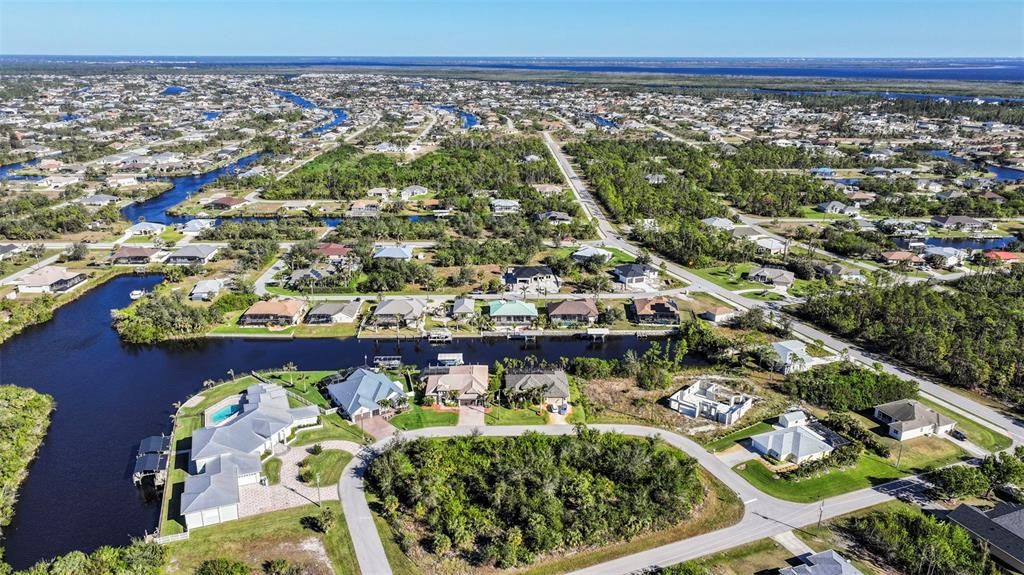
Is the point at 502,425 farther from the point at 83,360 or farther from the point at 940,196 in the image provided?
the point at 940,196

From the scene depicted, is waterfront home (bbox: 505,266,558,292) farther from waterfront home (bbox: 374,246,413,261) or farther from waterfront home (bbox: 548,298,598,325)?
waterfront home (bbox: 374,246,413,261)

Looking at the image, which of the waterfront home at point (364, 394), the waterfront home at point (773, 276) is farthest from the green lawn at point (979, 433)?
the waterfront home at point (364, 394)

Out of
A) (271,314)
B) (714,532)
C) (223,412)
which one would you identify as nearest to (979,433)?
(714,532)

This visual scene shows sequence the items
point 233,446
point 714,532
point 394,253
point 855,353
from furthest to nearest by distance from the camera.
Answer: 1. point 394,253
2. point 855,353
3. point 233,446
4. point 714,532

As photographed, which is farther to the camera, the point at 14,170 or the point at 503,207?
the point at 14,170

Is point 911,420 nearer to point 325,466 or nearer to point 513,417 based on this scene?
point 513,417

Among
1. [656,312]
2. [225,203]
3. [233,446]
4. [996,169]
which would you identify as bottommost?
[233,446]

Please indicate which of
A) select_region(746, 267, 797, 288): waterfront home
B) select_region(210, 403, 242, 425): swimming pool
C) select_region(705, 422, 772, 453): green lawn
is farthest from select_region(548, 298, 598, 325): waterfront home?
select_region(210, 403, 242, 425): swimming pool
